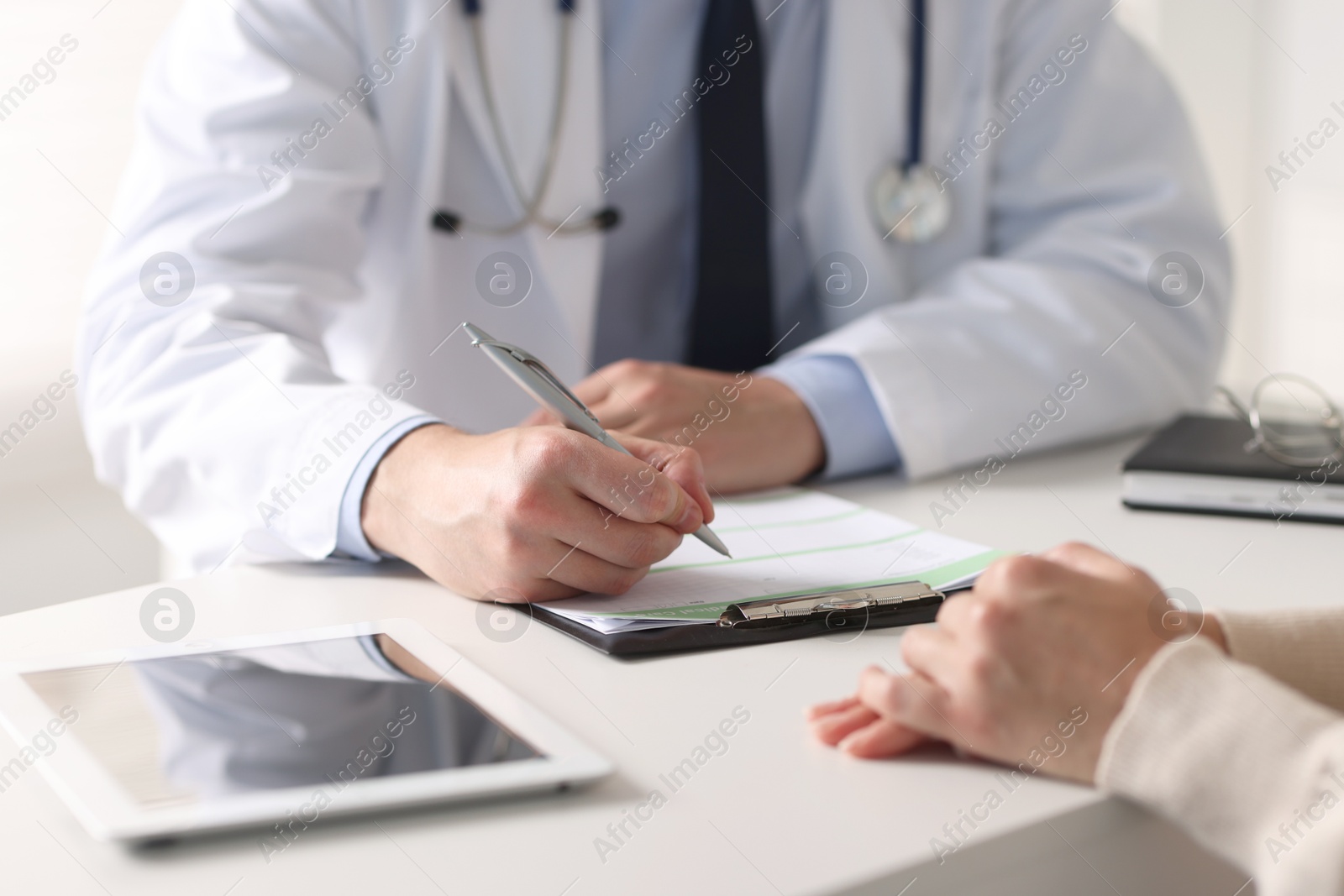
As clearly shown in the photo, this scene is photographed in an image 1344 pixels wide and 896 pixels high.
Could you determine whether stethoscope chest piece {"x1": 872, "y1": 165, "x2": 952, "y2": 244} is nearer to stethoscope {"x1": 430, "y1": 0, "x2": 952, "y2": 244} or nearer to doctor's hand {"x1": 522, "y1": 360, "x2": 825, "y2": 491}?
stethoscope {"x1": 430, "y1": 0, "x2": 952, "y2": 244}

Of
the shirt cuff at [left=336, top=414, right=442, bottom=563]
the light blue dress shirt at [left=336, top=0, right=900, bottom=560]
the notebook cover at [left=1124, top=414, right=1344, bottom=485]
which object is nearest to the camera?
the shirt cuff at [left=336, top=414, right=442, bottom=563]

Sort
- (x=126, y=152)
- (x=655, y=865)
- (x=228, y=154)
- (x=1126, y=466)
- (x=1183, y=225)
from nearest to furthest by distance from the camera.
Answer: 1. (x=655, y=865)
2. (x=1126, y=466)
3. (x=228, y=154)
4. (x=1183, y=225)
5. (x=126, y=152)

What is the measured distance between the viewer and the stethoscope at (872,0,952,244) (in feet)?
4.72

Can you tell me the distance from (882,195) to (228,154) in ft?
2.44

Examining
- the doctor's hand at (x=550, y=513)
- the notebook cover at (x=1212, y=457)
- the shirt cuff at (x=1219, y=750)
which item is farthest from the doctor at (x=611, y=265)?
the shirt cuff at (x=1219, y=750)

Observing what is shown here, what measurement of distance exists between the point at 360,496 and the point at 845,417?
0.46m

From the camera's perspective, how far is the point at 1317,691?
0.60 meters

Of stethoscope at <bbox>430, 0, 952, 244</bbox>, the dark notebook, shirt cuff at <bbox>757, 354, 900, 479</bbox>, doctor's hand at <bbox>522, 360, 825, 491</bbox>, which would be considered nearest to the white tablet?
doctor's hand at <bbox>522, 360, 825, 491</bbox>

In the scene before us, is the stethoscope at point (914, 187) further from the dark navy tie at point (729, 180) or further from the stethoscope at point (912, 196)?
the dark navy tie at point (729, 180)

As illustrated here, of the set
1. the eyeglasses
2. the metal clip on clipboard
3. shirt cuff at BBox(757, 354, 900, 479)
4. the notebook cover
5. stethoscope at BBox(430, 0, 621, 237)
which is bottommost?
the eyeglasses

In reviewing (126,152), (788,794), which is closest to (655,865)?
(788,794)

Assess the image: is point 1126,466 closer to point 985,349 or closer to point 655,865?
point 985,349

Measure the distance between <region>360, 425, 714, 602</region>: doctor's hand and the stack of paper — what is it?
3 cm

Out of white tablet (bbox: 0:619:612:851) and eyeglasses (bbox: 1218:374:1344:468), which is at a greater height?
white tablet (bbox: 0:619:612:851)
